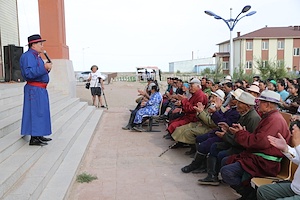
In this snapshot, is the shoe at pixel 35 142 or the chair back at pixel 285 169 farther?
the shoe at pixel 35 142

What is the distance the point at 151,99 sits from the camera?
7.86 meters

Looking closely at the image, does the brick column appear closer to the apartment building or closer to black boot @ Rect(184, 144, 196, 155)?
black boot @ Rect(184, 144, 196, 155)

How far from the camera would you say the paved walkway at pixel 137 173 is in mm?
4121

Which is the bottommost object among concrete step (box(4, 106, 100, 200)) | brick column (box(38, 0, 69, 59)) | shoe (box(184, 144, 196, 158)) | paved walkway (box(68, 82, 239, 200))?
paved walkway (box(68, 82, 239, 200))

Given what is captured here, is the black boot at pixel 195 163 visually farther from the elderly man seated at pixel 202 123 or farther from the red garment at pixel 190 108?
the red garment at pixel 190 108

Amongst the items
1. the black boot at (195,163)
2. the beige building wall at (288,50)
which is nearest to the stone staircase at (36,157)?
the black boot at (195,163)

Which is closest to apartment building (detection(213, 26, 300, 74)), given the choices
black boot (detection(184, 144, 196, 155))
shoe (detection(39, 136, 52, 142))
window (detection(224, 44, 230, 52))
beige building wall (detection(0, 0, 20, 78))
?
window (detection(224, 44, 230, 52))

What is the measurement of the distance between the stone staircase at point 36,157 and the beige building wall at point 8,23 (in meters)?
11.5

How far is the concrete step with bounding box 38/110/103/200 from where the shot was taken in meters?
3.83

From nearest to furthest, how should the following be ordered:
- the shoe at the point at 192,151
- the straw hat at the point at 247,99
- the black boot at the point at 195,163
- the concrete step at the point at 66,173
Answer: the concrete step at the point at 66,173 < the straw hat at the point at 247,99 < the black boot at the point at 195,163 < the shoe at the point at 192,151

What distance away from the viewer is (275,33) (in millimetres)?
48031

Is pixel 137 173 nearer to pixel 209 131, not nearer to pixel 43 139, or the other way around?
pixel 209 131

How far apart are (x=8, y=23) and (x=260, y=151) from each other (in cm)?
1923

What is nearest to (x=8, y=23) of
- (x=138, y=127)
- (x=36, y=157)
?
(x=138, y=127)
